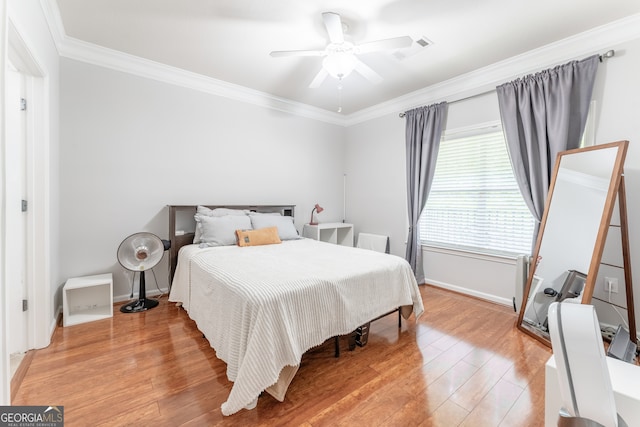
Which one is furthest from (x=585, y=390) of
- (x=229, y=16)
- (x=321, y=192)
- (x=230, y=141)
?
(x=321, y=192)

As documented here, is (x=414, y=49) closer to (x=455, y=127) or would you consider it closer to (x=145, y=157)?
(x=455, y=127)

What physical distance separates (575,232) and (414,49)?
2161 millimetres

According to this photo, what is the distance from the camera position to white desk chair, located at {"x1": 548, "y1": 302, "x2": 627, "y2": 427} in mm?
640

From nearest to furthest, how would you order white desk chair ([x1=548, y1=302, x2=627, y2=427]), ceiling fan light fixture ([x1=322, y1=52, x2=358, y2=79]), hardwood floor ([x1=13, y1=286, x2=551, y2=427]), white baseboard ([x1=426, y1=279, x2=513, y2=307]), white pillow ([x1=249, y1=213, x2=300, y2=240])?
white desk chair ([x1=548, y1=302, x2=627, y2=427])
hardwood floor ([x1=13, y1=286, x2=551, y2=427])
ceiling fan light fixture ([x1=322, y1=52, x2=358, y2=79])
white baseboard ([x1=426, y1=279, x2=513, y2=307])
white pillow ([x1=249, y1=213, x2=300, y2=240])

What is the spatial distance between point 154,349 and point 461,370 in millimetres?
2223

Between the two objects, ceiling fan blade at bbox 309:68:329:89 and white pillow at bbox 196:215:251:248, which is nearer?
ceiling fan blade at bbox 309:68:329:89

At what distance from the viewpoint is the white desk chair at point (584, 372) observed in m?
0.64

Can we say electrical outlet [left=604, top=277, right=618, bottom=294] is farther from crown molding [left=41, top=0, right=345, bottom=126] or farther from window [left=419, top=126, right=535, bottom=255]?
crown molding [left=41, top=0, right=345, bottom=126]

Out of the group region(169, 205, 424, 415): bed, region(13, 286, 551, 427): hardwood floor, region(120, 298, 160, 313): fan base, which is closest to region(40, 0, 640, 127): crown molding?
region(169, 205, 424, 415): bed

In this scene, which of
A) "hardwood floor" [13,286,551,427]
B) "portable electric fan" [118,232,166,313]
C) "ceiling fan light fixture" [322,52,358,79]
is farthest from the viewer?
"portable electric fan" [118,232,166,313]

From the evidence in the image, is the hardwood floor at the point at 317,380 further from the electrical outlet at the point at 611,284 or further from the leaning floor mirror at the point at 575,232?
the electrical outlet at the point at 611,284

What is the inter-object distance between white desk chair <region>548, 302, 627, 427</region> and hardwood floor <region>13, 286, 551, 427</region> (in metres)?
0.98

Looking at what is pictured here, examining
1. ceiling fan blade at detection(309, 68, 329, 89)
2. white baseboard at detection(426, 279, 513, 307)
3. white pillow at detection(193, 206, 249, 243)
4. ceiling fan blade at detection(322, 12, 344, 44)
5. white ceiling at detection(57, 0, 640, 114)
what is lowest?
white baseboard at detection(426, 279, 513, 307)

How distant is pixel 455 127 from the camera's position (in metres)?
3.44
